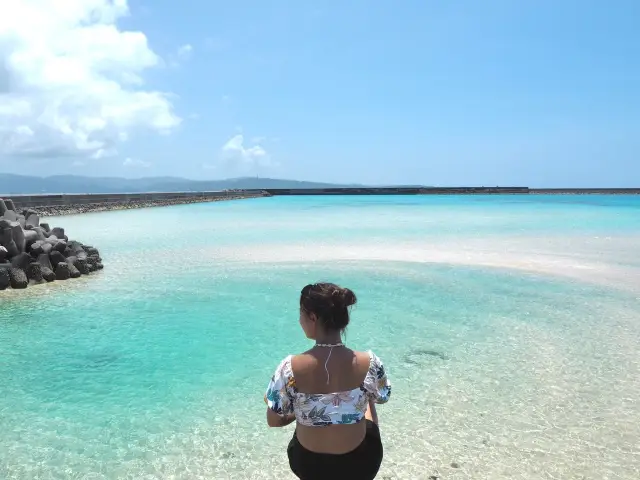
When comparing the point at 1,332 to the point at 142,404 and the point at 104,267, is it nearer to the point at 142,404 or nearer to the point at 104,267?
the point at 142,404

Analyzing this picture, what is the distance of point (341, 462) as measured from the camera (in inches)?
94.9

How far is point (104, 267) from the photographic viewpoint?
13727 mm

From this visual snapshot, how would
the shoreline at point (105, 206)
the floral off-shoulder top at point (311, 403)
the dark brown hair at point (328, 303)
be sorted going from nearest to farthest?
the dark brown hair at point (328, 303) → the floral off-shoulder top at point (311, 403) → the shoreline at point (105, 206)

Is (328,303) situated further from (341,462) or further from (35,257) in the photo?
(35,257)

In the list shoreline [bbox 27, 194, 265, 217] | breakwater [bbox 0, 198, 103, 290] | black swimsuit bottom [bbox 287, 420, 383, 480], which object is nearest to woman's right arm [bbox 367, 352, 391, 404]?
black swimsuit bottom [bbox 287, 420, 383, 480]

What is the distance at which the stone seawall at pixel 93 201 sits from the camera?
35031 millimetres

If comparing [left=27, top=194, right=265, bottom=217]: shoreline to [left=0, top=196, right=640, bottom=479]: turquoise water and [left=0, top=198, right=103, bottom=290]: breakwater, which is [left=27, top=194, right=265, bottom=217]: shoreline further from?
[left=0, top=196, right=640, bottom=479]: turquoise water

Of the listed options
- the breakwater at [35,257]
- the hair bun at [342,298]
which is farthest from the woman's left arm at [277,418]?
the breakwater at [35,257]

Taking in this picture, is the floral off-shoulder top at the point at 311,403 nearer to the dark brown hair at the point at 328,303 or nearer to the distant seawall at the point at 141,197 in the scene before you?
the dark brown hair at the point at 328,303

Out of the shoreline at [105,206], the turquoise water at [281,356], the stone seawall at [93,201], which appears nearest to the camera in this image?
the turquoise water at [281,356]

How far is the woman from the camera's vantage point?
231 cm

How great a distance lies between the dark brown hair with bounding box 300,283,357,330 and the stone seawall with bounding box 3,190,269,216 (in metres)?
34.1

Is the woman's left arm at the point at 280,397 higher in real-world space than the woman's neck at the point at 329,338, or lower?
lower

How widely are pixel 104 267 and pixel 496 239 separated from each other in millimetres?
14194
